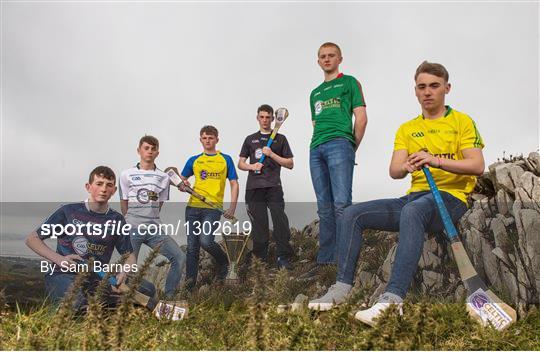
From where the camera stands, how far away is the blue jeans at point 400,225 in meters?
5.79

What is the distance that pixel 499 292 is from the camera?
6539mm

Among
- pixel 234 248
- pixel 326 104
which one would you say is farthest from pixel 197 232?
pixel 326 104

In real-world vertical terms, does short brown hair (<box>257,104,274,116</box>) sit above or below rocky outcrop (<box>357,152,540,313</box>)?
above

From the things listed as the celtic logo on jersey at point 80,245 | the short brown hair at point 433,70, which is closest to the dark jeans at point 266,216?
the celtic logo on jersey at point 80,245

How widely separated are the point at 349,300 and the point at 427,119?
2.63m

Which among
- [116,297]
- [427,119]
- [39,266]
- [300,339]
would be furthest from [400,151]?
[39,266]

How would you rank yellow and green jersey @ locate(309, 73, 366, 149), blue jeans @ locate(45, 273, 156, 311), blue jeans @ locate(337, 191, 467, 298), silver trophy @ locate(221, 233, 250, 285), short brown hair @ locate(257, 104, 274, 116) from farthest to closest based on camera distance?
short brown hair @ locate(257, 104, 274, 116) → silver trophy @ locate(221, 233, 250, 285) → yellow and green jersey @ locate(309, 73, 366, 149) → blue jeans @ locate(45, 273, 156, 311) → blue jeans @ locate(337, 191, 467, 298)

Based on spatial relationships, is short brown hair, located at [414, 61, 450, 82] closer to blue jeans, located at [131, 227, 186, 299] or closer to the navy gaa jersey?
blue jeans, located at [131, 227, 186, 299]

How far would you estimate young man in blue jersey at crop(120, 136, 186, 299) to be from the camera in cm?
686

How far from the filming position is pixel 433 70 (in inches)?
252

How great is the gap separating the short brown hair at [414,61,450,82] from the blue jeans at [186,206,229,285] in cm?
338

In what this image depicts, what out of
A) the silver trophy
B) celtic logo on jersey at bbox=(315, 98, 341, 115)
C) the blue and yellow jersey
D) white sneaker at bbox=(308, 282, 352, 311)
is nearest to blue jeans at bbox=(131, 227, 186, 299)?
the silver trophy

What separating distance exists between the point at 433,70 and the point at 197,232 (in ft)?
12.5

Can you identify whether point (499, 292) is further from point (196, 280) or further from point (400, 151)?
point (196, 280)
